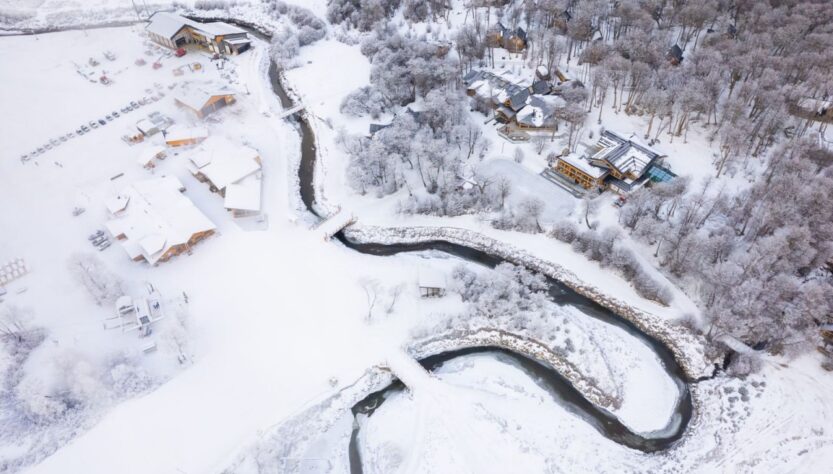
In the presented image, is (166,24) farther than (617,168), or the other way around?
(166,24)

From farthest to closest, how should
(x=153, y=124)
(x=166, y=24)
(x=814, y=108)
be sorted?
(x=166, y=24) < (x=153, y=124) < (x=814, y=108)

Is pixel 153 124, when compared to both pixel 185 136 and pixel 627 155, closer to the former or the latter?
pixel 185 136

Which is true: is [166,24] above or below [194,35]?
above

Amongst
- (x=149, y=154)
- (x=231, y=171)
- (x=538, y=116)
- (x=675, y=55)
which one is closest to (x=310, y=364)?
(x=231, y=171)

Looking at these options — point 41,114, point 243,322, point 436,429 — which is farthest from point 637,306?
point 41,114

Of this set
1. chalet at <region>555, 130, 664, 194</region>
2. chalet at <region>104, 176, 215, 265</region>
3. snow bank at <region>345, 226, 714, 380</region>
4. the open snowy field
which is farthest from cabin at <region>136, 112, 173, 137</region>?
chalet at <region>555, 130, 664, 194</region>

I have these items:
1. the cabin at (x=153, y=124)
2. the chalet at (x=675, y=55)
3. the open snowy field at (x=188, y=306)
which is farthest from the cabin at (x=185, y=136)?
the chalet at (x=675, y=55)

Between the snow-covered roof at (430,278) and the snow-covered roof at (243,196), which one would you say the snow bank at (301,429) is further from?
the snow-covered roof at (243,196)

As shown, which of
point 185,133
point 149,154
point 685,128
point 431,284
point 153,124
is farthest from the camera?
point 153,124
